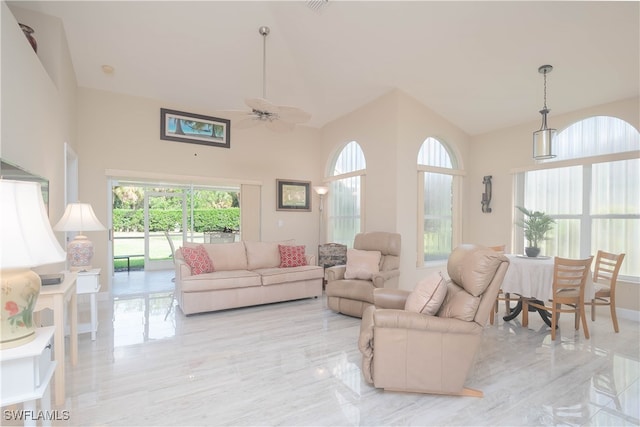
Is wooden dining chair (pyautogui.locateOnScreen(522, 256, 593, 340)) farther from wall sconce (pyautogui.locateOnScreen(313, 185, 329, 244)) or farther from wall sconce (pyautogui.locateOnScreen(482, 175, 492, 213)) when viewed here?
wall sconce (pyautogui.locateOnScreen(313, 185, 329, 244))

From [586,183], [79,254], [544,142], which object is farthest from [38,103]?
[586,183]

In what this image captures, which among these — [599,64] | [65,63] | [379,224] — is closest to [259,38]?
[65,63]

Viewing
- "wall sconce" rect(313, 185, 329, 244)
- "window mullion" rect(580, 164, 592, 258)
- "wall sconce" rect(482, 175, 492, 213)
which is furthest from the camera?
"wall sconce" rect(313, 185, 329, 244)

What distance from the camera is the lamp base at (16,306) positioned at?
1.34 meters

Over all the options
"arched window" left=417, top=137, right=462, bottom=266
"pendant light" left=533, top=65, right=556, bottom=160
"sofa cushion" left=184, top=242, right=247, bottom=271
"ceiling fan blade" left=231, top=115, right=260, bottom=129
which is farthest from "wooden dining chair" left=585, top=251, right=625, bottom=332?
"sofa cushion" left=184, top=242, right=247, bottom=271

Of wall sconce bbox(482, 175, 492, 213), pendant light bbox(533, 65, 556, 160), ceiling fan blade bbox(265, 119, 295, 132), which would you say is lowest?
wall sconce bbox(482, 175, 492, 213)

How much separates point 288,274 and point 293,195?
89.5 inches

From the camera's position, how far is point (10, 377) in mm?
1324

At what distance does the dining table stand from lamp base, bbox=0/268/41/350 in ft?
12.8

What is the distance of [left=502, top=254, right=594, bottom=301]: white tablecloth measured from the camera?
340 centimetres

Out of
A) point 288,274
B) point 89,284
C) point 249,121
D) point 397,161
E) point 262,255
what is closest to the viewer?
point 89,284

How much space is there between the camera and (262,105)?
131 inches

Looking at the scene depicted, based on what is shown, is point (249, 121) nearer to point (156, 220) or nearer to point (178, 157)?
point (178, 157)

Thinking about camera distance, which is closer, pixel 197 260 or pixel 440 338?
pixel 440 338
